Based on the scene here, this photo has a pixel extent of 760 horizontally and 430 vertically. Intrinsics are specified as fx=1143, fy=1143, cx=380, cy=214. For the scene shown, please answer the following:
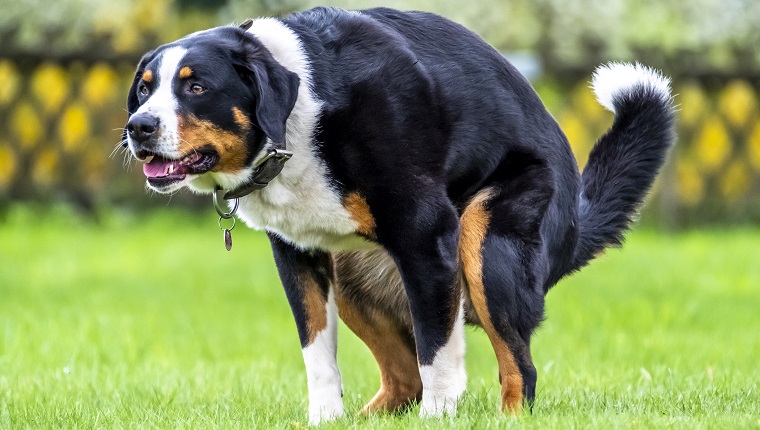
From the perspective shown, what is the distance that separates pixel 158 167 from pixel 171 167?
0.17 feet

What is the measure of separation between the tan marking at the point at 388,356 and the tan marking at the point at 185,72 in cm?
107

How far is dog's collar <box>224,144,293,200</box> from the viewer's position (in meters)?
3.69

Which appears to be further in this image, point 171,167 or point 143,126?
point 171,167

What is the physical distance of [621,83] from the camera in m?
4.37

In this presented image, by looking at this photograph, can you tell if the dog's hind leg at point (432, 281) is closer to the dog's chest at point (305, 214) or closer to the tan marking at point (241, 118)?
the dog's chest at point (305, 214)

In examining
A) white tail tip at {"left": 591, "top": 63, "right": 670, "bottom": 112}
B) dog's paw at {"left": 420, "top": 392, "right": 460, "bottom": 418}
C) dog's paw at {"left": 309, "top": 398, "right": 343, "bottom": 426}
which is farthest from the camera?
white tail tip at {"left": 591, "top": 63, "right": 670, "bottom": 112}

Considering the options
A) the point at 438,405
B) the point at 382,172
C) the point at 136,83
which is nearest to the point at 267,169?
the point at 382,172

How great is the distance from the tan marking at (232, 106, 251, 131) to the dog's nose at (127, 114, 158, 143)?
27 cm

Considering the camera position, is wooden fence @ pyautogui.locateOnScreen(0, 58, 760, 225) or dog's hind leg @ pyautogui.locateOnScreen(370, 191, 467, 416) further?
wooden fence @ pyautogui.locateOnScreen(0, 58, 760, 225)

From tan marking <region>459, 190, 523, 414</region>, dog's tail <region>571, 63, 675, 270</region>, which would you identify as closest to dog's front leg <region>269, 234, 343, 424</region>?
tan marking <region>459, 190, 523, 414</region>

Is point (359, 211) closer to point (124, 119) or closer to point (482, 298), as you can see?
point (482, 298)

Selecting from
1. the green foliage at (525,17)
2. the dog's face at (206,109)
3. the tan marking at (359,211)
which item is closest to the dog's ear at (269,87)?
the dog's face at (206,109)

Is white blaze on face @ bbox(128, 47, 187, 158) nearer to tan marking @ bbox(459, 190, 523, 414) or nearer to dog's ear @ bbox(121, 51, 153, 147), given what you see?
dog's ear @ bbox(121, 51, 153, 147)

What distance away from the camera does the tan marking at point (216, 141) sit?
3.58 metres
